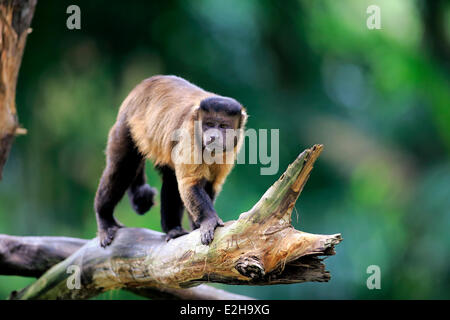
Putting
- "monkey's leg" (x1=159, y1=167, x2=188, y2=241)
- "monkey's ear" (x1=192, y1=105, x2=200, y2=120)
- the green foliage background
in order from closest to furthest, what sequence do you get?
"monkey's ear" (x1=192, y1=105, x2=200, y2=120), "monkey's leg" (x1=159, y1=167, x2=188, y2=241), the green foliage background

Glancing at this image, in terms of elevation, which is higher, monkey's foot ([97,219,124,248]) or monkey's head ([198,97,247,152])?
monkey's head ([198,97,247,152])

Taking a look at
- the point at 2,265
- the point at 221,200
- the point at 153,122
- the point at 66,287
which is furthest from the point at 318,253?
the point at 221,200

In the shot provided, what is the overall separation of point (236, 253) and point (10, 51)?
4.30 metres

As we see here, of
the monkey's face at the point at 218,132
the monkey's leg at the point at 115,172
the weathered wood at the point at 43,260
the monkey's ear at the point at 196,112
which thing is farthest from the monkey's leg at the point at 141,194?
the monkey's face at the point at 218,132

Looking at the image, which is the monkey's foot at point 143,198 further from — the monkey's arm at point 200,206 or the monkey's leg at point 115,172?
the monkey's arm at point 200,206

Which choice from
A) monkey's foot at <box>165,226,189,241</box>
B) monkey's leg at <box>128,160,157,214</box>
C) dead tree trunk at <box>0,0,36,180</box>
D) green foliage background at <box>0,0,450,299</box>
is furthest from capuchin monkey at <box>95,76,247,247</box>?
green foliage background at <box>0,0,450,299</box>

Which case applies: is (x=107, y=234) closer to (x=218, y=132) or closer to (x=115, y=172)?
(x=115, y=172)

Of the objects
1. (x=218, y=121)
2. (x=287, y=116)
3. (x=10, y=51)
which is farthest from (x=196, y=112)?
(x=287, y=116)

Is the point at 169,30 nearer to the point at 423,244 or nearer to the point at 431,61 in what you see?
the point at 431,61

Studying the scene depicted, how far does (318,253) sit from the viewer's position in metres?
4.73

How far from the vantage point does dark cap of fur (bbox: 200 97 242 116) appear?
253 inches

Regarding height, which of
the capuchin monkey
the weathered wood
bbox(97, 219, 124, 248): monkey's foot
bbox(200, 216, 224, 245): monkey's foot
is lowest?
the weathered wood

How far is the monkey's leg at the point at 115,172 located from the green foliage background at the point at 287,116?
7.63 m

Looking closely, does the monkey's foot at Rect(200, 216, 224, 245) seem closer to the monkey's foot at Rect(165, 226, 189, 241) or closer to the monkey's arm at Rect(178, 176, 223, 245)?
the monkey's arm at Rect(178, 176, 223, 245)
